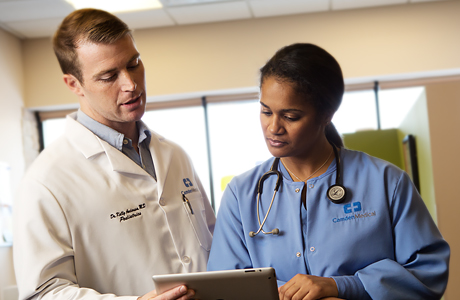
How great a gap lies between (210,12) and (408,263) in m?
4.24

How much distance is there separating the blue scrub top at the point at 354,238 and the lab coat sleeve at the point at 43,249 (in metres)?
0.41

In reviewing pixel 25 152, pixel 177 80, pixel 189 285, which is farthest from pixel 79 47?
Answer: pixel 25 152

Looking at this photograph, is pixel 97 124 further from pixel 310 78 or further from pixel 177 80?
pixel 177 80

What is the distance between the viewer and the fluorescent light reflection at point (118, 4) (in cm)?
452

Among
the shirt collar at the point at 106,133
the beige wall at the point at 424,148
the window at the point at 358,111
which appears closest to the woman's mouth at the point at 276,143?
the shirt collar at the point at 106,133

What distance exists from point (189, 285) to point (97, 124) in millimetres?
750

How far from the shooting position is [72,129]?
5.28 ft

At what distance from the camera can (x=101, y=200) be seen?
4.82 ft

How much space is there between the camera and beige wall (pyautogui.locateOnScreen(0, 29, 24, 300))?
480 cm

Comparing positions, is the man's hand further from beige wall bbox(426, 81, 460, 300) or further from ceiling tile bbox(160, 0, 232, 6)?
ceiling tile bbox(160, 0, 232, 6)

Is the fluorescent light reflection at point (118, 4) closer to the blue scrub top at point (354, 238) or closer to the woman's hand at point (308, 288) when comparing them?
the blue scrub top at point (354, 238)

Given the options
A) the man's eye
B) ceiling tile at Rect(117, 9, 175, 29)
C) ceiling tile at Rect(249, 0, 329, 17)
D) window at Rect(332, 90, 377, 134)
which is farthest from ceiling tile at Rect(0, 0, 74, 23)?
the man's eye

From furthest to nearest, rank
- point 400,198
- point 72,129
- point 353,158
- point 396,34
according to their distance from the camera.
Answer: point 396,34, point 72,129, point 353,158, point 400,198

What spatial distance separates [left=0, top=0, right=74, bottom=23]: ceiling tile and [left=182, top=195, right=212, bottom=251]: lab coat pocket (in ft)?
11.5
